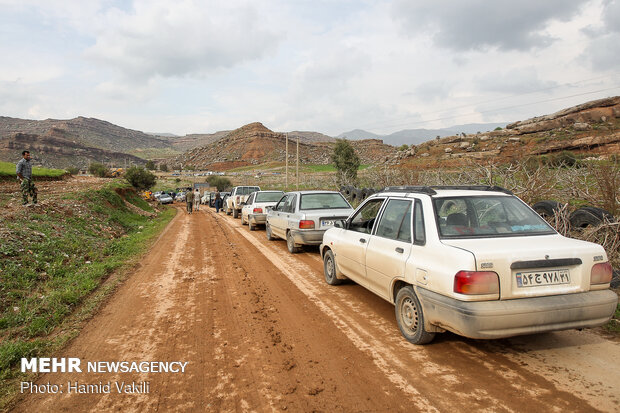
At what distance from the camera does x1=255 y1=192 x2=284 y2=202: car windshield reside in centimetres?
1518

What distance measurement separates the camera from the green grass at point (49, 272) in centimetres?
417

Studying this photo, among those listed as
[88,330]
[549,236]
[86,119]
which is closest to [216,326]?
[88,330]

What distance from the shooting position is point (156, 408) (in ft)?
9.50

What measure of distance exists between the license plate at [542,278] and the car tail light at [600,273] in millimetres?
286

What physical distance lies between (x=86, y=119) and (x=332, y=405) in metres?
221

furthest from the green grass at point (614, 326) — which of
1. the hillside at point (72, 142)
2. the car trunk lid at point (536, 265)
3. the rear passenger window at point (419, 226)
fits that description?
the hillside at point (72, 142)

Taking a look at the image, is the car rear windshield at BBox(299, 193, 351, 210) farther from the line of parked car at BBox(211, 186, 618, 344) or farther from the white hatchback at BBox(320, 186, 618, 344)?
the white hatchback at BBox(320, 186, 618, 344)

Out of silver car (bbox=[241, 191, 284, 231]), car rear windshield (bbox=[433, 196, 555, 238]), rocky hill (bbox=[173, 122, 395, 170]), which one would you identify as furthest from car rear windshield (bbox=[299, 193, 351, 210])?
rocky hill (bbox=[173, 122, 395, 170])

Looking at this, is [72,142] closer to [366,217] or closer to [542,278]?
[366,217]

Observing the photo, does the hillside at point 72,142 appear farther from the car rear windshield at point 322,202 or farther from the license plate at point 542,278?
the license plate at point 542,278

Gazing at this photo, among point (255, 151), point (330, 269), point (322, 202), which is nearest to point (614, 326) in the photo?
point (330, 269)

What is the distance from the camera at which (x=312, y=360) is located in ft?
12.0

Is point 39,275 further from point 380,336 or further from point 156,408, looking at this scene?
point 380,336

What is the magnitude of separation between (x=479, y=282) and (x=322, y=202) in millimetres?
6527
